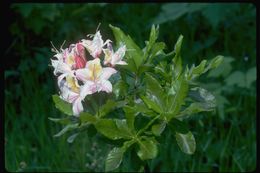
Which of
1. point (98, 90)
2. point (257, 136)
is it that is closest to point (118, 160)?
point (98, 90)

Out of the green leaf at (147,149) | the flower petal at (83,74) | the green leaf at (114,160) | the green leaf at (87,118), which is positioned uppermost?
the flower petal at (83,74)

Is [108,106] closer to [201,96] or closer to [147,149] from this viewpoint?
[147,149]

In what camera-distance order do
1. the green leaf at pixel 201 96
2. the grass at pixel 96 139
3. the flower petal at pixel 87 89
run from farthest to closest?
the grass at pixel 96 139, the green leaf at pixel 201 96, the flower petal at pixel 87 89

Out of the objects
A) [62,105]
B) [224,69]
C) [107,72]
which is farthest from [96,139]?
[107,72]

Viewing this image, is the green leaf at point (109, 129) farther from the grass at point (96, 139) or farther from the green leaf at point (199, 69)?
A: the grass at point (96, 139)

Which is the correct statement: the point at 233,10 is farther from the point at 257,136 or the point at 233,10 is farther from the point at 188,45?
the point at 257,136

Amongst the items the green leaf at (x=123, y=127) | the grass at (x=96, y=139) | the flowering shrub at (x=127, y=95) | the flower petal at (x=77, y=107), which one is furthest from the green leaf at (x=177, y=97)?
the grass at (x=96, y=139)
